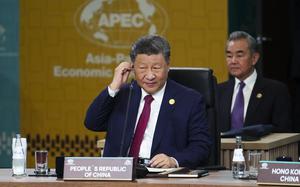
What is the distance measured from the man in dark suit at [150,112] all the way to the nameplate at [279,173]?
43.5 inches

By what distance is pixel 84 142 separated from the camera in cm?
1049

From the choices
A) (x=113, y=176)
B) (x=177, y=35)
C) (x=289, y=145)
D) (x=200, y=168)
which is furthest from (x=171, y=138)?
(x=177, y=35)

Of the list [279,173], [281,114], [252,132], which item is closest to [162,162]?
[279,173]

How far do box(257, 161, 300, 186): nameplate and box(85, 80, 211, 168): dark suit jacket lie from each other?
1.10 meters

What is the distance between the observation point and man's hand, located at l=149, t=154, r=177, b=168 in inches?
243

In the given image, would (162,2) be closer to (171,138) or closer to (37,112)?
(37,112)

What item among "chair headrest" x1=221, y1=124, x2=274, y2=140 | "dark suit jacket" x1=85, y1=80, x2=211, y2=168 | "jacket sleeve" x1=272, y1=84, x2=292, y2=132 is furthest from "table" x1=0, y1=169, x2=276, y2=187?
"jacket sleeve" x1=272, y1=84, x2=292, y2=132

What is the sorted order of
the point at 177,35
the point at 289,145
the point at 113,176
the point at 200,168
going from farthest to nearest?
the point at 177,35 < the point at 289,145 < the point at 200,168 < the point at 113,176

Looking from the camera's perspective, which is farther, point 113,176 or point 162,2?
point 162,2

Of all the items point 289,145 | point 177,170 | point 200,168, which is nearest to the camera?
point 177,170

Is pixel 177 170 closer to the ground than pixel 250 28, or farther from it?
closer to the ground

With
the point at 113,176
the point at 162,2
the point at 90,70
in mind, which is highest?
the point at 162,2

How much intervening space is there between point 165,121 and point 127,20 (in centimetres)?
370

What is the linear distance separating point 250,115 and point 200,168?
2316 millimetres
